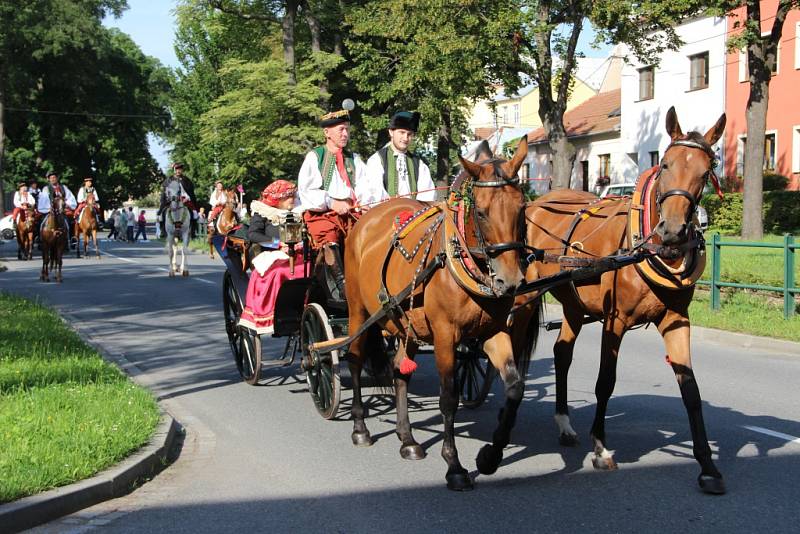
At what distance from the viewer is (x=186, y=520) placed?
550 cm

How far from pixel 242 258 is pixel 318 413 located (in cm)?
247

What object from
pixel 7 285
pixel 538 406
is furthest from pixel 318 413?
pixel 7 285

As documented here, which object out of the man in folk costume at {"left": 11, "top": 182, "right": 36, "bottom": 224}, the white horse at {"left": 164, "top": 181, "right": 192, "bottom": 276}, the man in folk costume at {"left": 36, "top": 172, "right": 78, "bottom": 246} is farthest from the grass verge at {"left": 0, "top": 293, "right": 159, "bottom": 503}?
the man in folk costume at {"left": 11, "top": 182, "right": 36, "bottom": 224}

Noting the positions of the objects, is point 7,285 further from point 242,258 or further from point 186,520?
point 186,520

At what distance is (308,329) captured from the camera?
855 cm

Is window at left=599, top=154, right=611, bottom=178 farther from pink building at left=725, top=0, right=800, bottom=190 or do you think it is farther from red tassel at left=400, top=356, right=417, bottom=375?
red tassel at left=400, top=356, right=417, bottom=375

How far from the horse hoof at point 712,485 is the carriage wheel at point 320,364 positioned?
10.5 feet

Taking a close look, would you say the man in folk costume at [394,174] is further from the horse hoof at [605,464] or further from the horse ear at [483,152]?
the horse hoof at [605,464]

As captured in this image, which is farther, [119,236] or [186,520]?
[119,236]

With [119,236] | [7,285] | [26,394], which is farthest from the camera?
[119,236]

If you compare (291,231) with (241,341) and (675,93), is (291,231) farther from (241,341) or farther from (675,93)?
(675,93)

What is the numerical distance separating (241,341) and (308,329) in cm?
174

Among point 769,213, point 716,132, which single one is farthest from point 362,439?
point 769,213

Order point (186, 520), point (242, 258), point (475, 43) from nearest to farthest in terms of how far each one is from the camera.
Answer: point (186, 520), point (242, 258), point (475, 43)
